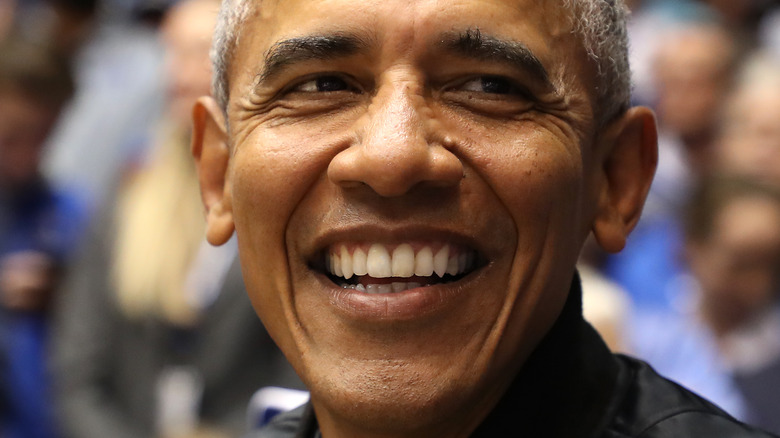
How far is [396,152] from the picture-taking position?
188cm

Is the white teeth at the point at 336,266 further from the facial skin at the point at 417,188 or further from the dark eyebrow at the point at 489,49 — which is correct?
the dark eyebrow at the point at 489,49

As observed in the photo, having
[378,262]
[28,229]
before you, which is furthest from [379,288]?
[28,229]

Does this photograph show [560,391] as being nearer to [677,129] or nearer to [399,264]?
[399,264]

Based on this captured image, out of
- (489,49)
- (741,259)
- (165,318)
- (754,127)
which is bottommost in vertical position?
(165,318)

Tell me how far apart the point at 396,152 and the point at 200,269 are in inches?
97.0

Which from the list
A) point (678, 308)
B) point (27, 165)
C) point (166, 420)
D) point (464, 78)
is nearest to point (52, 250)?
point (27, 165)

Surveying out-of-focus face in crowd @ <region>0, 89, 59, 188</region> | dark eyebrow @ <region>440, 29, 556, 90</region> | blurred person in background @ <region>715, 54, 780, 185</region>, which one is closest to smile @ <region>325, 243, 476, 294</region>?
dark eyebrow @ <region>440, 29, 556, 90</region>

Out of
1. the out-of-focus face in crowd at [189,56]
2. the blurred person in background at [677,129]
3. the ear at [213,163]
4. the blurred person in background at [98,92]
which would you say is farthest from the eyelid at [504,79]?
the blurred person in background at [98,92]

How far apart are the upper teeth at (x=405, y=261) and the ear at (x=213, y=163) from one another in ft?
1.46

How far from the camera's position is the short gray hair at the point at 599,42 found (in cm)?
213

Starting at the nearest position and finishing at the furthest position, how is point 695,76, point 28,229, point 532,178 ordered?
point 532,178
point 28,229
point 695,76

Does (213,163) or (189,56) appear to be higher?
(189,56)

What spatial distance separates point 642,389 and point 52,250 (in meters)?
3.51

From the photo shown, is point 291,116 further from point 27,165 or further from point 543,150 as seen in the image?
point 27,165
